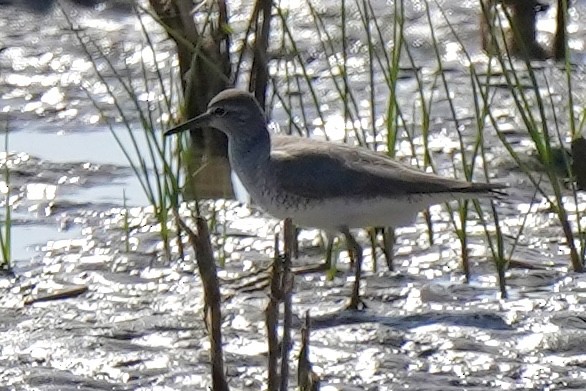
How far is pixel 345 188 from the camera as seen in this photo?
5980 millimetres

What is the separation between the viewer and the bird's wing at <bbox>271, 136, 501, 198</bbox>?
591 cm

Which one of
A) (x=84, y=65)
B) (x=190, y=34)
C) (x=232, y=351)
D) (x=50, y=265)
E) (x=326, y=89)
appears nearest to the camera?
(x=232, y=351)

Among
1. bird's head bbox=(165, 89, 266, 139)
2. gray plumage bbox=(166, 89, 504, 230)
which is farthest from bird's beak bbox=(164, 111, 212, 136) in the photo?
gray plumage bbox=(166, 89, 504, 230)

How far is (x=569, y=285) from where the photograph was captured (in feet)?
19.7

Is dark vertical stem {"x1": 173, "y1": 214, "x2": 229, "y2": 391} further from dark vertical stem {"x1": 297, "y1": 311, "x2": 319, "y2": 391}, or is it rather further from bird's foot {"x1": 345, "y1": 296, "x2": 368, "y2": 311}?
bird's foot {"x1": 345, "y1": 296, "x2": 368, "y2": 311}

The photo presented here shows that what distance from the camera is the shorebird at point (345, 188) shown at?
5891mm

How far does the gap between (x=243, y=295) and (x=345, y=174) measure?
2.01ft

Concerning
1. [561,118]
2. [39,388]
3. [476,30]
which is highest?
[476,30]

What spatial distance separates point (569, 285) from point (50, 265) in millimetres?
2173

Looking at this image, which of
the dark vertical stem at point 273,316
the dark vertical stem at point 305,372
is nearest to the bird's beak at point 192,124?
the dark vertical stem at point 273,316

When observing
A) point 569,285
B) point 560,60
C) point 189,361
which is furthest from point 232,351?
point 560,60

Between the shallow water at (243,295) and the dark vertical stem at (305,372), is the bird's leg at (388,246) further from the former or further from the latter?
the dark vertical stem at (305,372)

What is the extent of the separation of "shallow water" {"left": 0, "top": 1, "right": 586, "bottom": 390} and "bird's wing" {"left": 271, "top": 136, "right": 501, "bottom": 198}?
40 centimetres

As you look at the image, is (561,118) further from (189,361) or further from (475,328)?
(189,361)
